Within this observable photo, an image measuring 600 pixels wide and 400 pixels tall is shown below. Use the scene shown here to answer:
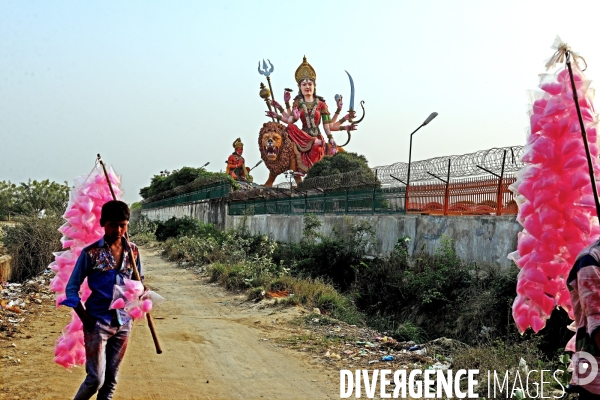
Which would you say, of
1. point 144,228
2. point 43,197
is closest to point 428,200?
point 43,197

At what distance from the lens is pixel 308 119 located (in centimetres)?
4247

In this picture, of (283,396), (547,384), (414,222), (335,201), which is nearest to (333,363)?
(283,396)

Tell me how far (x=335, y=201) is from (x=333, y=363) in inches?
501

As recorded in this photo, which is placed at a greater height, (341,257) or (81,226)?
(81,226)

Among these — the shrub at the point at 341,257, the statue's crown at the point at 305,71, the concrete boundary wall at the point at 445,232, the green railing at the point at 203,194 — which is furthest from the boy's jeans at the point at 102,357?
the statue's crown at the point at 305,71

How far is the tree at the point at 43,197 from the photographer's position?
59.4 feet

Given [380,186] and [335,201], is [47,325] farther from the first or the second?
[335,201]

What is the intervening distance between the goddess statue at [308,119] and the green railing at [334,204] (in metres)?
14.2

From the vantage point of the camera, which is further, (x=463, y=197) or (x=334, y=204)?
(x=334, y=204)

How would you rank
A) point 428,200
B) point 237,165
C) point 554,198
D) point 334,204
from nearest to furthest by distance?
point 554,198 < point 428,200 < point 334,204 < point 237,165

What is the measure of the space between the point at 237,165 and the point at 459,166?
3784cm

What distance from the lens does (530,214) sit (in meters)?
3.60

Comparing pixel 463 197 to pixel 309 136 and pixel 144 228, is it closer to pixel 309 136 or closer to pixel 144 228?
pixel 309 136

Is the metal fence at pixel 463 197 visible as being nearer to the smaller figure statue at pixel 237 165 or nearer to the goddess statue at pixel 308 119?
the goddess statue at pixel 308 119
